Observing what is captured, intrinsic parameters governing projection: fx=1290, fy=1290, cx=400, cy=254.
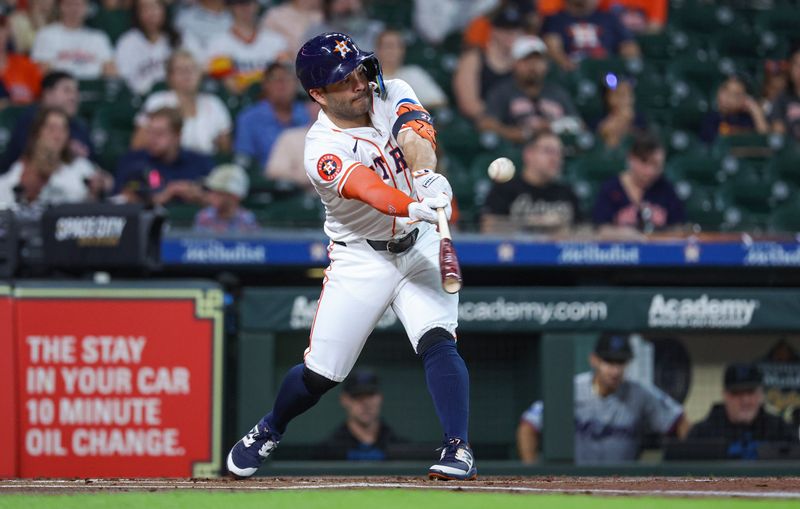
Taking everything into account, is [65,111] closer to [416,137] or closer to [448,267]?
[416,137]

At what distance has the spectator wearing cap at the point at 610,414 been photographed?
23.3 ft

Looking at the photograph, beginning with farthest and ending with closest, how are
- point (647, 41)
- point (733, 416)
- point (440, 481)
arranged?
point (647, 41) < point (733, 416) < point (440, 481)

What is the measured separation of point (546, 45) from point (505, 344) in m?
3.95

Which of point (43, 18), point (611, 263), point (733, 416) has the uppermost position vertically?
point (43, 18)

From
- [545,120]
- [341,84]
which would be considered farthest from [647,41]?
[341,84]

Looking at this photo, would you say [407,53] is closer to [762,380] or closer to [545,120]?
[545,120]

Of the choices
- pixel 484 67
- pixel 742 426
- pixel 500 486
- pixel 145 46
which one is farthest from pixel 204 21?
pixel 500 486

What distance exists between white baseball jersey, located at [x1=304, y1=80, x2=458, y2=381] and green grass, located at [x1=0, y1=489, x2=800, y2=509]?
75cm

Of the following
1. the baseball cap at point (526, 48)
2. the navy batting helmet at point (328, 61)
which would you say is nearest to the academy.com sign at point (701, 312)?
the baseball cap at point (526, 48)

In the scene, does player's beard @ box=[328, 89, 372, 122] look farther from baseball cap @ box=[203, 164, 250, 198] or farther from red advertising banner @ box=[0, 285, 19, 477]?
baseball cap @ box=[203, 164, 250, 198]

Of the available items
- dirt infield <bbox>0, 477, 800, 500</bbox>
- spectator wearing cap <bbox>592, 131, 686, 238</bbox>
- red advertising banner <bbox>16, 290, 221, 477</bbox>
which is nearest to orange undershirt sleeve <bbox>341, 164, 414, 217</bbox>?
dirt infield <bbox>0, 477, 800, 500</bbox>

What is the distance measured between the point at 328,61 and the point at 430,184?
0.61m

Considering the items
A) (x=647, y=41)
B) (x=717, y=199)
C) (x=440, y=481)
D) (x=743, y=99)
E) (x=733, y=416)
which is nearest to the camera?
(x=440, y=481)

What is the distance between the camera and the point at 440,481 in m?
4.63
